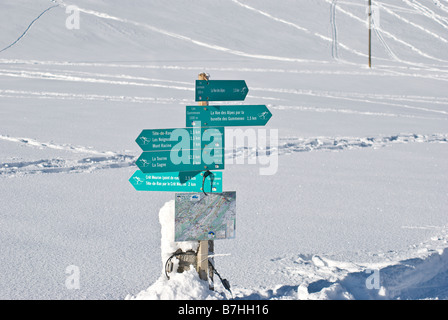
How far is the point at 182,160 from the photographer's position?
11.6 ft

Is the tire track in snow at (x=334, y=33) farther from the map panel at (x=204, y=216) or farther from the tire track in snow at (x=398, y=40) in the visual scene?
the map panel at (x=204, y=216)

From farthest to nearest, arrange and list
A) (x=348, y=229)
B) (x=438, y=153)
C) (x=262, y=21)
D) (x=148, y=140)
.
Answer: (x=262, y=21) < (x=438, y=153) < (x=348, y=229) < (x=148, y=140)

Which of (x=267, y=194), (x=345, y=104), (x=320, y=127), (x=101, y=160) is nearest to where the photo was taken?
(x=267, y=194)

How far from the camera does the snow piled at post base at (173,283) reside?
331 cm

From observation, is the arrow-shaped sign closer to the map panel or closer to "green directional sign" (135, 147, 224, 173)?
"green directional sign" (135, 147, 224, 173)

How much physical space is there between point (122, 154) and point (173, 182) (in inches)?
178

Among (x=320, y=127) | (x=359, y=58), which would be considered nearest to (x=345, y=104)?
(x=320, y=127)

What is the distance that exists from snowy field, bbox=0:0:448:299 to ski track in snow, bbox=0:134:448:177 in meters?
0.03

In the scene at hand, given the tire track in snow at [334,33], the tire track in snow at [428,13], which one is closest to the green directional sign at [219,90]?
the tire track in snow at [334,33]

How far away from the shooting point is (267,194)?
616 cm

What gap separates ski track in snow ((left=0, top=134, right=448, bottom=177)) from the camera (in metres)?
7.09

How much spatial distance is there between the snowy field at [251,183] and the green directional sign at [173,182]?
157mm
